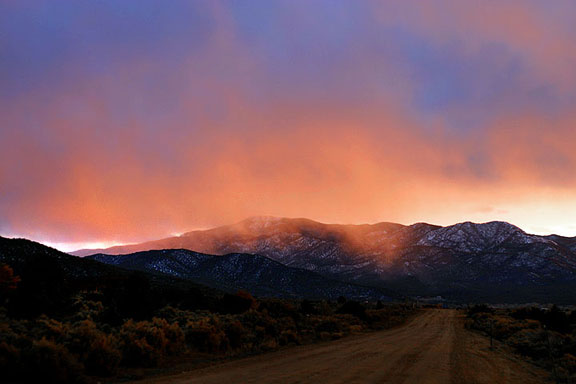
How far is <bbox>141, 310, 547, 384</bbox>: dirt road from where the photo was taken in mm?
13281

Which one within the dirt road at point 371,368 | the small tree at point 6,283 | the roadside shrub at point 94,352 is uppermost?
the small tree at point 6,283

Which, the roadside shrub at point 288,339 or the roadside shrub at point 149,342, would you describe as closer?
the roadside shrub at point 149,342

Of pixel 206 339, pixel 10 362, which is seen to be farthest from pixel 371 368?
pixel 10 362

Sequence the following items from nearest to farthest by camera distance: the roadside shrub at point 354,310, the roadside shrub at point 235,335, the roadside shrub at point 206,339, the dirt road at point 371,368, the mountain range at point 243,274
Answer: the dirt road at point 371,368 < the roadside shrub at point 206,339 < the roadside shrub at point 235,335 < the roadside shrub at point 354,310 < the mountain range at point 243,274

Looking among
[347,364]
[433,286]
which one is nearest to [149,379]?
[347,364]

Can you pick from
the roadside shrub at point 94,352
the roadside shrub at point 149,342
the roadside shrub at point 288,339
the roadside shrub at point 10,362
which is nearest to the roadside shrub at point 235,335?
the roadside shrub at point 288,339

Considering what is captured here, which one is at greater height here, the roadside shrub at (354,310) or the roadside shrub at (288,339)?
the roadside shrub at (288,339)

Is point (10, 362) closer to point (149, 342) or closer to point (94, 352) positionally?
point (94, 352)

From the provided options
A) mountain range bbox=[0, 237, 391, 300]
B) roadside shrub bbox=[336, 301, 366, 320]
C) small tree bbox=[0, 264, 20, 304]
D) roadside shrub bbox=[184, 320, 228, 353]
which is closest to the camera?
roadside shrub bbox=[184, 320, 228, 353]

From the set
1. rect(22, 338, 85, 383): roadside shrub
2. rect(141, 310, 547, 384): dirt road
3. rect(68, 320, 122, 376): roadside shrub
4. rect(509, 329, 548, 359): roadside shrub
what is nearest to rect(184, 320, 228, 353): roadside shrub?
rect(141, 310, 547, 384): dirt road

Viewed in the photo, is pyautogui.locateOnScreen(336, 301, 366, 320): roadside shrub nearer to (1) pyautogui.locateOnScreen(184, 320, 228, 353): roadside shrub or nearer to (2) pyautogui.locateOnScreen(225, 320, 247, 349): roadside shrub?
(2) pyautogui.locateOnScreen(225, 320, 247, 349): roadside shrub

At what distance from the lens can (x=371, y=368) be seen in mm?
15367

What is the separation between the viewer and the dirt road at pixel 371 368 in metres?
13.3

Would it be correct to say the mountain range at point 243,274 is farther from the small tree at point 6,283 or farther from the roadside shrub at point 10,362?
the roadside shrub at point 10,362
